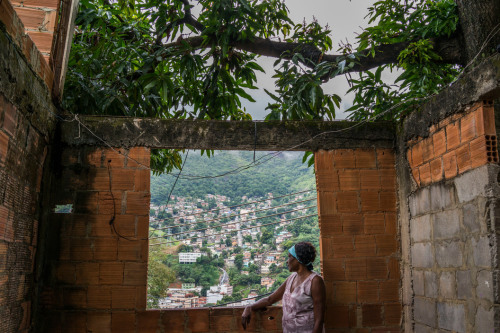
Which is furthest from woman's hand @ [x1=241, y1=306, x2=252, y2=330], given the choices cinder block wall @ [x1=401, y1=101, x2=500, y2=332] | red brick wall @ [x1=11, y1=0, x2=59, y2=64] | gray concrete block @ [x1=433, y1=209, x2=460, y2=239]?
red brick wall @ [x1=11, y1=0, x2=59, y2=64]

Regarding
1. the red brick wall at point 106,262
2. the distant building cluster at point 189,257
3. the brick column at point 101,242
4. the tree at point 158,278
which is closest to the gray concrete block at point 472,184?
the red brick wall at point 106,262

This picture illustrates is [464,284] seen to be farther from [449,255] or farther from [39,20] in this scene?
[39,20]

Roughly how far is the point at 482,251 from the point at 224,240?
11.9 m

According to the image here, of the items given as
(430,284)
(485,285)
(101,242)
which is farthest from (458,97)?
(101,242)

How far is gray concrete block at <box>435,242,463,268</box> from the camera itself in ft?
8.89

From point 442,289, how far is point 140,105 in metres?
3.63

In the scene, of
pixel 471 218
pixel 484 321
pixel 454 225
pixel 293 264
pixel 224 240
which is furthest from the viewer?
pixel 224 240

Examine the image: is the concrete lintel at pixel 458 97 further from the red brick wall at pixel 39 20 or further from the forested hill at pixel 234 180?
the forested hill at pixel 234 180

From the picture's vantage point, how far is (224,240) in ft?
45.9

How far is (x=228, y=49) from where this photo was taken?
5.18 metres

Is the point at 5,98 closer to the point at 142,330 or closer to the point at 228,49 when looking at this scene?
the point at 142,330

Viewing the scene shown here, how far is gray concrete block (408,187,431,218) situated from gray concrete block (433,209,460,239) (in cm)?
14

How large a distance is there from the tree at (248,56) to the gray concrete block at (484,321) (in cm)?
220

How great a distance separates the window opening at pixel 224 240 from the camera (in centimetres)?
908
